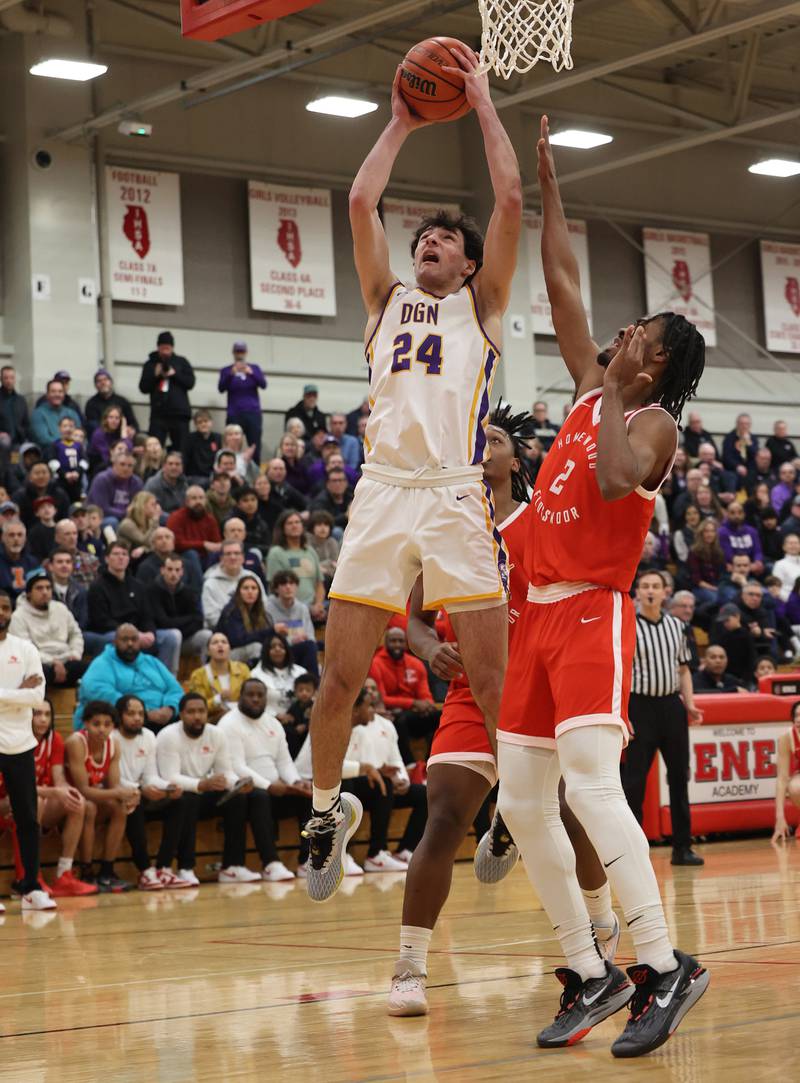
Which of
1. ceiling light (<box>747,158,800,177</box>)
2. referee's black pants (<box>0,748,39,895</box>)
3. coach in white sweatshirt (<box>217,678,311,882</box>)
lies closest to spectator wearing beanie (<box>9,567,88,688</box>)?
coach in white sweatshirt (<box>217,678,311,882</box>)

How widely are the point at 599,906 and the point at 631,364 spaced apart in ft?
6.94

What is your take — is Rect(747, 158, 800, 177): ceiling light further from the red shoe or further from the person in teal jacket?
the red shoe

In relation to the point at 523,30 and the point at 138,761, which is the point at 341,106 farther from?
the point at 523,30

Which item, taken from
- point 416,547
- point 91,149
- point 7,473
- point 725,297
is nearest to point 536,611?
point 416,547

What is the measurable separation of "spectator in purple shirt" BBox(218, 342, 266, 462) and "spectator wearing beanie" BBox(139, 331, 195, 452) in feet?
1.83

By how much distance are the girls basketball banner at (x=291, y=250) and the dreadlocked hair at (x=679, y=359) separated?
18119mm

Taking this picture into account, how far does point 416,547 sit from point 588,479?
85cm

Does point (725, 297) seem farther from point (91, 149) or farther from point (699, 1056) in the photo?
point (699, 1056)

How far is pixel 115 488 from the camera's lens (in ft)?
51.7

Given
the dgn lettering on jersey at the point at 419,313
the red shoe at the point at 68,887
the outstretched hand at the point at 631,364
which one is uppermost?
the dgn lettering on jersey at the point at 419,313

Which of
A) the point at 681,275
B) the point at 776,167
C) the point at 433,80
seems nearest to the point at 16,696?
the point at 433,80

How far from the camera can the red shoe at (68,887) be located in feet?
34.7

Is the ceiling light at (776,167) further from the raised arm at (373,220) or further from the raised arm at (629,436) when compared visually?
the raised arm at (629,436)

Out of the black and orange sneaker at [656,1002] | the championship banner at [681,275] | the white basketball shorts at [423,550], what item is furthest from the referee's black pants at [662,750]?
the championship banner at [681,275]
